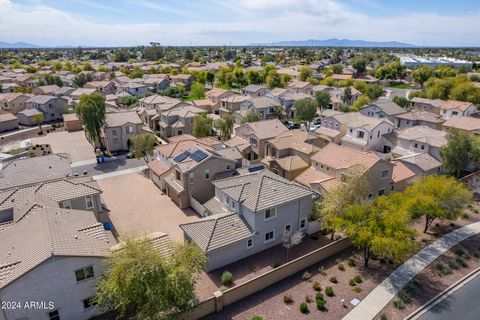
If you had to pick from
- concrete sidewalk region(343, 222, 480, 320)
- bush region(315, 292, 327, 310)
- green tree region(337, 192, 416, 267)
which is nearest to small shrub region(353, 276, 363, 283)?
concrete sidewalk region(343, 222, 480, 320)

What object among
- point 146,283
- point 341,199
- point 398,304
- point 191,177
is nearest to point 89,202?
point 191,177

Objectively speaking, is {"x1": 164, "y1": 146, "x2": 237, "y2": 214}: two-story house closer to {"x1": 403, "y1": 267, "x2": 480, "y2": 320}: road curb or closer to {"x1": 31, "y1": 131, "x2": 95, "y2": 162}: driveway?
{"x1": 403, "y1": 267, "x2": 480, "y2": 320}: road curb

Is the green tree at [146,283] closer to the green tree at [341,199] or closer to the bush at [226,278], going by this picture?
the bush at [226,278]

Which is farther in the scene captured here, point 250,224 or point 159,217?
point 159,217

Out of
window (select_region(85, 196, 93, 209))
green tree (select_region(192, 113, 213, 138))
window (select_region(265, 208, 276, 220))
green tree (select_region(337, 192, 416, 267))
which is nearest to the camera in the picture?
green tree (select_region(337, 192, 416, 267))

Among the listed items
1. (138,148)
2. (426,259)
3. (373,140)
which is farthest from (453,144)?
(138,148)

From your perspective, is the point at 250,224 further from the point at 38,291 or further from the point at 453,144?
the point at 453,144

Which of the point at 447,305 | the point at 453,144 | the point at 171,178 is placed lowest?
the point at 447,305
